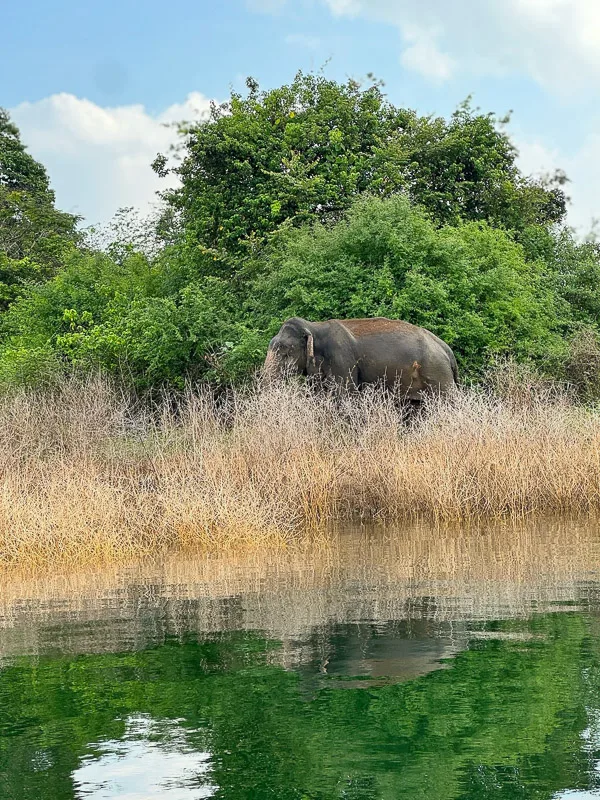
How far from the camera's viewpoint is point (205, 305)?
954 inches

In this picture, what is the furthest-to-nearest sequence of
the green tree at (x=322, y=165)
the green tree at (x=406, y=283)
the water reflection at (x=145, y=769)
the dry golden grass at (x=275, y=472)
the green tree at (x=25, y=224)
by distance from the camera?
the green tree at (x=25, y=224) → the green tree at (x=322, y=165) → the green tree at (x=406, y=283) → the dry golden grass at (x=275, y=472) → the water reflection at (x=145, y=769)

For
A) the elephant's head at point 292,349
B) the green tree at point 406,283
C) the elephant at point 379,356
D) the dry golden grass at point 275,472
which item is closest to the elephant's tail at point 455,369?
the elephant at point 379,356

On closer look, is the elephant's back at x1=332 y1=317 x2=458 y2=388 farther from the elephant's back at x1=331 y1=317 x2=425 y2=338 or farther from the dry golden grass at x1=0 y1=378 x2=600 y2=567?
the dry golden grass at x1=0 y1=378 x2=600 y2=567

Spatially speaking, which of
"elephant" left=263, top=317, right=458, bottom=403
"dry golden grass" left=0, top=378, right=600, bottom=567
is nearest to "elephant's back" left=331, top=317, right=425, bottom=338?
"elephant" left=263, top=317, right=458, bottom=403

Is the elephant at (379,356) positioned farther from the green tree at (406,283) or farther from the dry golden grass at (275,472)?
the dry golden grass at (275,472)

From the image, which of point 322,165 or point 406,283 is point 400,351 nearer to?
point 406,283

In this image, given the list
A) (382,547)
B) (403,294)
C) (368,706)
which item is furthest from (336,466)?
(368,706)

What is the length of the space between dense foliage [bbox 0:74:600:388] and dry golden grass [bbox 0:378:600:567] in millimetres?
4899

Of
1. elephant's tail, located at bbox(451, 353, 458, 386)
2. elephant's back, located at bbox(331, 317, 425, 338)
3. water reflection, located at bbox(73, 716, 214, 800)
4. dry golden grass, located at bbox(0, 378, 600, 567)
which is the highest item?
elephant's back, located at bbox(331, 317, 425, 338)

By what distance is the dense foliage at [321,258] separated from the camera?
2306 cm

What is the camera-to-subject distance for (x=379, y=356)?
70.2 ft

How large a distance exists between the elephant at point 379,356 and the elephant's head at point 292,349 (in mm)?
24

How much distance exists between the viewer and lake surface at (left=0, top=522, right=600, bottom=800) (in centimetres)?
513

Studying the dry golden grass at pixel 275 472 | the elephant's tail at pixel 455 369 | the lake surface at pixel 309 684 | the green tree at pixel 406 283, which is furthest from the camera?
the green tree at pixel 406 283
